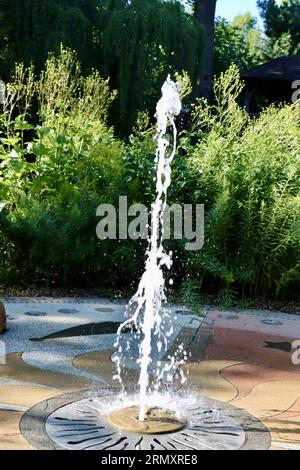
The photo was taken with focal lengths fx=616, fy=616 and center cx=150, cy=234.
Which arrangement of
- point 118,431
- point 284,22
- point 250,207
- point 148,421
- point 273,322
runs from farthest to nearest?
point 284,22 < point 250,207 < point 273,322 < point 148,421 < point 118,431

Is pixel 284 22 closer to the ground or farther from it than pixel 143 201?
farther from it

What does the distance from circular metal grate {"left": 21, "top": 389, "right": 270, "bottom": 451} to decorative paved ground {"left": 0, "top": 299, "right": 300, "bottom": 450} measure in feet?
0.11

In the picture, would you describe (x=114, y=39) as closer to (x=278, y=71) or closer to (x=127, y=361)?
(x=278, y=71)

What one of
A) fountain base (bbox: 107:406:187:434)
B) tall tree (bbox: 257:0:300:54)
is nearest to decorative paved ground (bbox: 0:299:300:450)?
fountain base (bbox: 107:406:187:434)

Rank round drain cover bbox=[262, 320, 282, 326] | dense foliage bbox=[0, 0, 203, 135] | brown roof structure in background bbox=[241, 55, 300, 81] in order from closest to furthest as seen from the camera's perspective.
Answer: round drain cover bbox=[262, 320, 282, 326]
dense foliage bbox=[0, 0, 203, 135]
brown roof structure in background bbox=[241, 55, 300, 81]

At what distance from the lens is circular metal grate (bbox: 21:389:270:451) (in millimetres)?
2676

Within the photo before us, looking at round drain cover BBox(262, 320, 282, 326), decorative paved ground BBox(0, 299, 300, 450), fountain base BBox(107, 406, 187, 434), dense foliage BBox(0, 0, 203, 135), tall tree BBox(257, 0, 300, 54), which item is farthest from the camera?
tall tree BBox(257, 0, 300, 54)

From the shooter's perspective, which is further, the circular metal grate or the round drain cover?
the round drain cover

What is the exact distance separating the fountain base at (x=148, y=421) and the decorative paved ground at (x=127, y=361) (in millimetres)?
315

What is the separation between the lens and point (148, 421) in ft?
9.60

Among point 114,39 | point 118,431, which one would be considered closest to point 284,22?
point 114,39

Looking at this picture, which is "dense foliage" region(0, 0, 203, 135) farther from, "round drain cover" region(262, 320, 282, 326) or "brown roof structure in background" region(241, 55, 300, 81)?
"round drain cover" region(262, 320, 282, 326)

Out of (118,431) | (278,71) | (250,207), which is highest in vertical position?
(278,71)

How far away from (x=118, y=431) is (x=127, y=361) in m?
1.17
